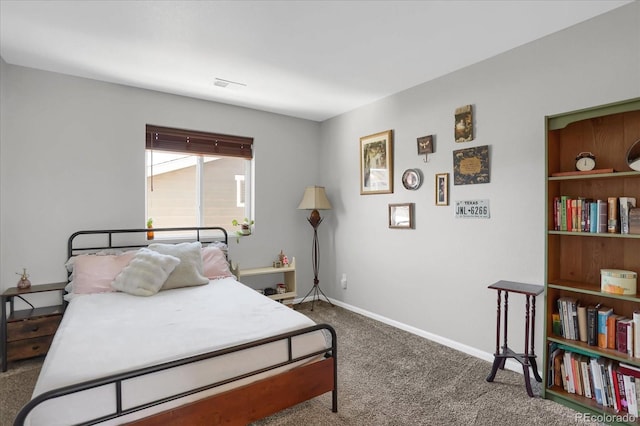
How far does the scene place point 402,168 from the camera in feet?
11.9

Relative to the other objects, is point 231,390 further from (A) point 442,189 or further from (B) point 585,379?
(A) point 442,189

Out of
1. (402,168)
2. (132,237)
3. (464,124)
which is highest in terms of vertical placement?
(464,124)

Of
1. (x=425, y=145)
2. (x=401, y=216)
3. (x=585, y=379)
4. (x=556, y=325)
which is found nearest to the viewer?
(x=585, y=379)

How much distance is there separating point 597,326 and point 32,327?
4229mm

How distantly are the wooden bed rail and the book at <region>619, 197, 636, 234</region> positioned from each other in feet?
6.21

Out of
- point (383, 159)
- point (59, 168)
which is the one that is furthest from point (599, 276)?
point (59, 168)

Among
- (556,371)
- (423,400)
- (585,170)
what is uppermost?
(585,170)

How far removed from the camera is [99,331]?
77.2 inches

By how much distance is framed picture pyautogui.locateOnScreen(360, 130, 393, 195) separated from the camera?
3742mm

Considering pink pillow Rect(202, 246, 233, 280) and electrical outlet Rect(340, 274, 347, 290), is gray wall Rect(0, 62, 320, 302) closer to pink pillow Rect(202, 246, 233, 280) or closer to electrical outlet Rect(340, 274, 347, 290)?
pink pillow Rect(202, 246, 233, 280)

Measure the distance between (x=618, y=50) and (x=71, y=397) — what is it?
11.8ft

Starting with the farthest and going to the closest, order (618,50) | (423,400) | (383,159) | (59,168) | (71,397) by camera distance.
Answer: (383,159), (59,168), (423,400), (618,50), (71,397)

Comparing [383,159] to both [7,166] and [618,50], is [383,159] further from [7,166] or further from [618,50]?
[7,166]

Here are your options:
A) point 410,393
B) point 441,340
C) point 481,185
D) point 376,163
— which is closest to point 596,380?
point 410,393
